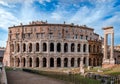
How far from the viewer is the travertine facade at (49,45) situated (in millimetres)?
73000

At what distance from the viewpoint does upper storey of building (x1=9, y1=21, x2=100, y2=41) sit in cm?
7344

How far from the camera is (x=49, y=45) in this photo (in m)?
72.5

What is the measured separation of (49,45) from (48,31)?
4830 mm

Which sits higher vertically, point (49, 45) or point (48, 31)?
point (48, 31)

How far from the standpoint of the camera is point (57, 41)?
72.9 m

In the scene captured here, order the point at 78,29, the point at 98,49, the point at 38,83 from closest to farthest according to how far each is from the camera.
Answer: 1. the point at 38,83
2. the point at 78,29
3. the point at 98,49

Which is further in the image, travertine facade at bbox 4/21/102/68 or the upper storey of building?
the upper storey of building

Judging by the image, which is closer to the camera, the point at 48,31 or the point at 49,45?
the point at 49,45

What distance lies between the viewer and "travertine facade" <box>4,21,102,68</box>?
7300cm

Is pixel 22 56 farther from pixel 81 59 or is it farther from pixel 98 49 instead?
pixel 98 49

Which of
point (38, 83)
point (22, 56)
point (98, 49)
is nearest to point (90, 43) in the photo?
point (98, 49)

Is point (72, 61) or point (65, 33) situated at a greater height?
point (65, 33)

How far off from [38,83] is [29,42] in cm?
4964

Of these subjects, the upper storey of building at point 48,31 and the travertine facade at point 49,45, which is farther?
the upper storey of building at point 48,31
